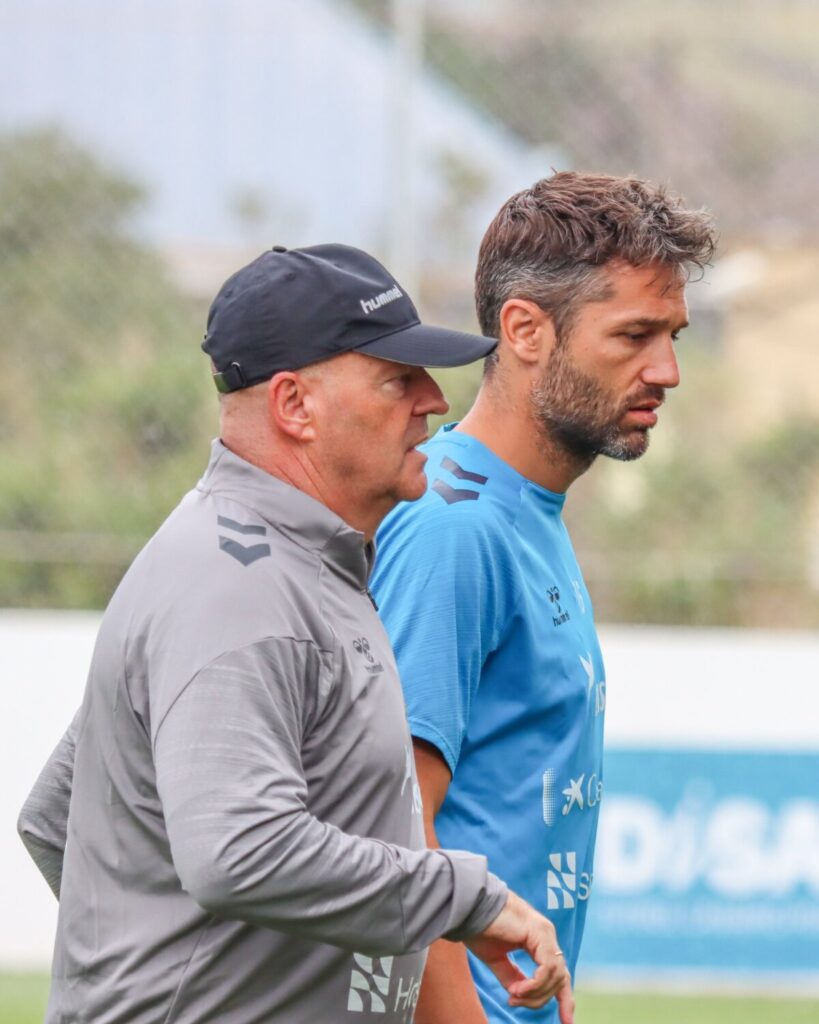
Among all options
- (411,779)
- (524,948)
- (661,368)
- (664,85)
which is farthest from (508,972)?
(664,85)

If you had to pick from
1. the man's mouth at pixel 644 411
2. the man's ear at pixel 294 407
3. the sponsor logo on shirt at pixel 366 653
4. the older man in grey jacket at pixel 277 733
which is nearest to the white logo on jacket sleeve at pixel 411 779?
the older man in grey jacket at pixel 277 733

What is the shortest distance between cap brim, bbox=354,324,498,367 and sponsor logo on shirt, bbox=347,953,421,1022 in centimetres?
84

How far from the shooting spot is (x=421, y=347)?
2.39 meters

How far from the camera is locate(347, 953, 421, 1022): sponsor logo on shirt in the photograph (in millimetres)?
2301

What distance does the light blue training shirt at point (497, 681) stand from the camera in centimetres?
268

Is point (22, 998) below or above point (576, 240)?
below

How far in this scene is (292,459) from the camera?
238cm

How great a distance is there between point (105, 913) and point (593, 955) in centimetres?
606

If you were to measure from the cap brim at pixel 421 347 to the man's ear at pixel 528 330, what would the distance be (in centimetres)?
54

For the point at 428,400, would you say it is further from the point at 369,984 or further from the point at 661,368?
the point at 369,984

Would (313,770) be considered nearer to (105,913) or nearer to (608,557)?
(105,913)

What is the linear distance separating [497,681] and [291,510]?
642mm

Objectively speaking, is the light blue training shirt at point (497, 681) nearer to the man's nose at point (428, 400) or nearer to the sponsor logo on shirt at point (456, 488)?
the sponsor logo on shirt at point (456, 488)

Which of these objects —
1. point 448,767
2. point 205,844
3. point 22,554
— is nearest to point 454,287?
point 22,554
